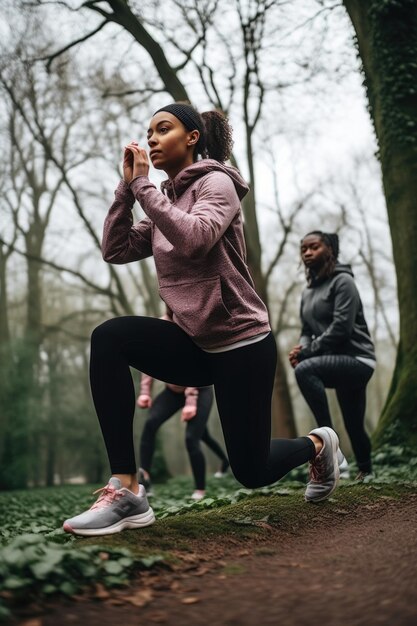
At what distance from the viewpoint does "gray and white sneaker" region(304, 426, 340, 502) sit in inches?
154

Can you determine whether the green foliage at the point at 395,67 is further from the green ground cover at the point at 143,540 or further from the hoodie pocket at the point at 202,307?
the hoodie pocket at the point at 202,307

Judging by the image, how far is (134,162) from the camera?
10.8ft

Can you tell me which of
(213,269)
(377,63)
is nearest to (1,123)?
(377,63)

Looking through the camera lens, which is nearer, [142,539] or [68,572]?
[68,572]

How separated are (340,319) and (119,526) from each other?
310 cm

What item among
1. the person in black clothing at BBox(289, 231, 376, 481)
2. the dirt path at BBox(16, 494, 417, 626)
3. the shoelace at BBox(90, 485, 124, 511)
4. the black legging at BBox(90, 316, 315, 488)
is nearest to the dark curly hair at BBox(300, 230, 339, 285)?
the person in black clothing at BBox(289, 231, 376, 481)

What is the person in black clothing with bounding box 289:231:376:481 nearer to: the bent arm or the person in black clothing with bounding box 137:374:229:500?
the person in black clothing with bounding box 137:374:229:500

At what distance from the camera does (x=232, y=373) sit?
3311mm

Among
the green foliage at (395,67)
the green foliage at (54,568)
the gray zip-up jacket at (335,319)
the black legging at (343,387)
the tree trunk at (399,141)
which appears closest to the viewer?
the green foliage at (54,568)

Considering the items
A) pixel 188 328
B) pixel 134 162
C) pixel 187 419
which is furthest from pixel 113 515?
pixel 187 419

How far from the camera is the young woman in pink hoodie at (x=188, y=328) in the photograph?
314cm

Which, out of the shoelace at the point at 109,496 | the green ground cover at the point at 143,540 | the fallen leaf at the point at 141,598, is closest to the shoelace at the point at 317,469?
the green ground cover at the point at 143,540

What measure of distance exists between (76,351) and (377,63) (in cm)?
2323

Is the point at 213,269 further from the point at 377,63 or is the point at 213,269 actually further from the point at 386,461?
the point at 377,63
